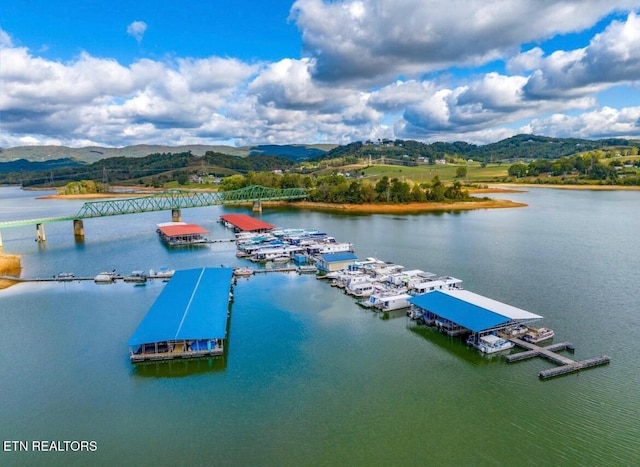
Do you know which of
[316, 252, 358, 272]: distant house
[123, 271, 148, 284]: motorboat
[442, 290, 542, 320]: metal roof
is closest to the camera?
[442, 290, 542, 320]: metal roof

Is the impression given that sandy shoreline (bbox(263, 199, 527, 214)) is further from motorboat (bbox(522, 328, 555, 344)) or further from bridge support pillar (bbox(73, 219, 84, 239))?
motorboat (bbox(522, 328, 555, 344))

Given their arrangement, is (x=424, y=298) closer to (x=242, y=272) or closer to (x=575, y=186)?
(x=242, y=272)

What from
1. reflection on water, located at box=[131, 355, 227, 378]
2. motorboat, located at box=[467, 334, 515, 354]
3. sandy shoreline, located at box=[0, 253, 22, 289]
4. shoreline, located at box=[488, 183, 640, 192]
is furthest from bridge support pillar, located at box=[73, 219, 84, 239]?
shoreline, located at box=[488, 183, 640, 192]

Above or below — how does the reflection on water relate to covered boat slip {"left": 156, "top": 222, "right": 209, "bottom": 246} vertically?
below

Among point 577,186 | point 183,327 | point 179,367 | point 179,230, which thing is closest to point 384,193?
point 179,230

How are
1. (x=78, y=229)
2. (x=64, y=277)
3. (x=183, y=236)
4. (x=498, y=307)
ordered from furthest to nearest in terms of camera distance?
1. (x=78, y=229)
2. (x=183, y=236)
3. (x=64, y=277)
4. (x=498, y=307)

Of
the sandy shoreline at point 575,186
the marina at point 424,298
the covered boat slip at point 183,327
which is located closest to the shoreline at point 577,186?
the sandy shoreline at point 575,186
